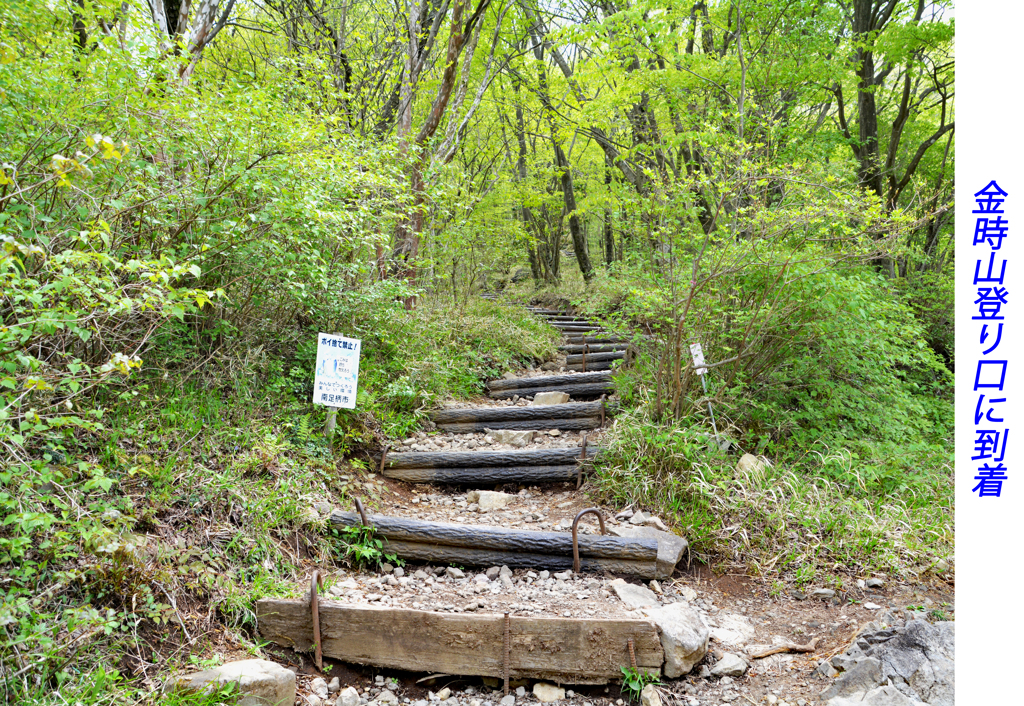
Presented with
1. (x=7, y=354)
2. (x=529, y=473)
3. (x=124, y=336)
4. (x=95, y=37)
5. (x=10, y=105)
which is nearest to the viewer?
(x=7, y=354)

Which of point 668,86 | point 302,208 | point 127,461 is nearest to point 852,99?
point 668,86

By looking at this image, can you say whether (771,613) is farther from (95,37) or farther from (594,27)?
(594,27)

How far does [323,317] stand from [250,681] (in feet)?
10.7

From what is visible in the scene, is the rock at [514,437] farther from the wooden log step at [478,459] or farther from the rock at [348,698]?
the rock at [348,698]

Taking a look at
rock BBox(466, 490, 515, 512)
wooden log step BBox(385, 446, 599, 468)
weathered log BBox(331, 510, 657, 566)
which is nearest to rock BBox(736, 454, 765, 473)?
weathered log BBox(331, 510, 657, 566)

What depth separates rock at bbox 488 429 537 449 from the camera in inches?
235

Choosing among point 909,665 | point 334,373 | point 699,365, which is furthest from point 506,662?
point 699,365

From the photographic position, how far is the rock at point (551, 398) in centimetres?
705

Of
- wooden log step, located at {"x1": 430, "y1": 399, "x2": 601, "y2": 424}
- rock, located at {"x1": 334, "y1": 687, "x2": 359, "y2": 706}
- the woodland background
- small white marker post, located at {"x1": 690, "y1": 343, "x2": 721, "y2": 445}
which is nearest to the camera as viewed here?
the woodland background

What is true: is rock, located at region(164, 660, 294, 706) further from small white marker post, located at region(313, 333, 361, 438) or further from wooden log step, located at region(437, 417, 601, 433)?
wooden log step, located at region(437, 417, 601, 433)

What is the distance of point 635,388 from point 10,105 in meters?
5.27

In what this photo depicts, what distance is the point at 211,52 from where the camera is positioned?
10.0m

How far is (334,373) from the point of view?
15.1ft

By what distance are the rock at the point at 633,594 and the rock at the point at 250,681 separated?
184cm
